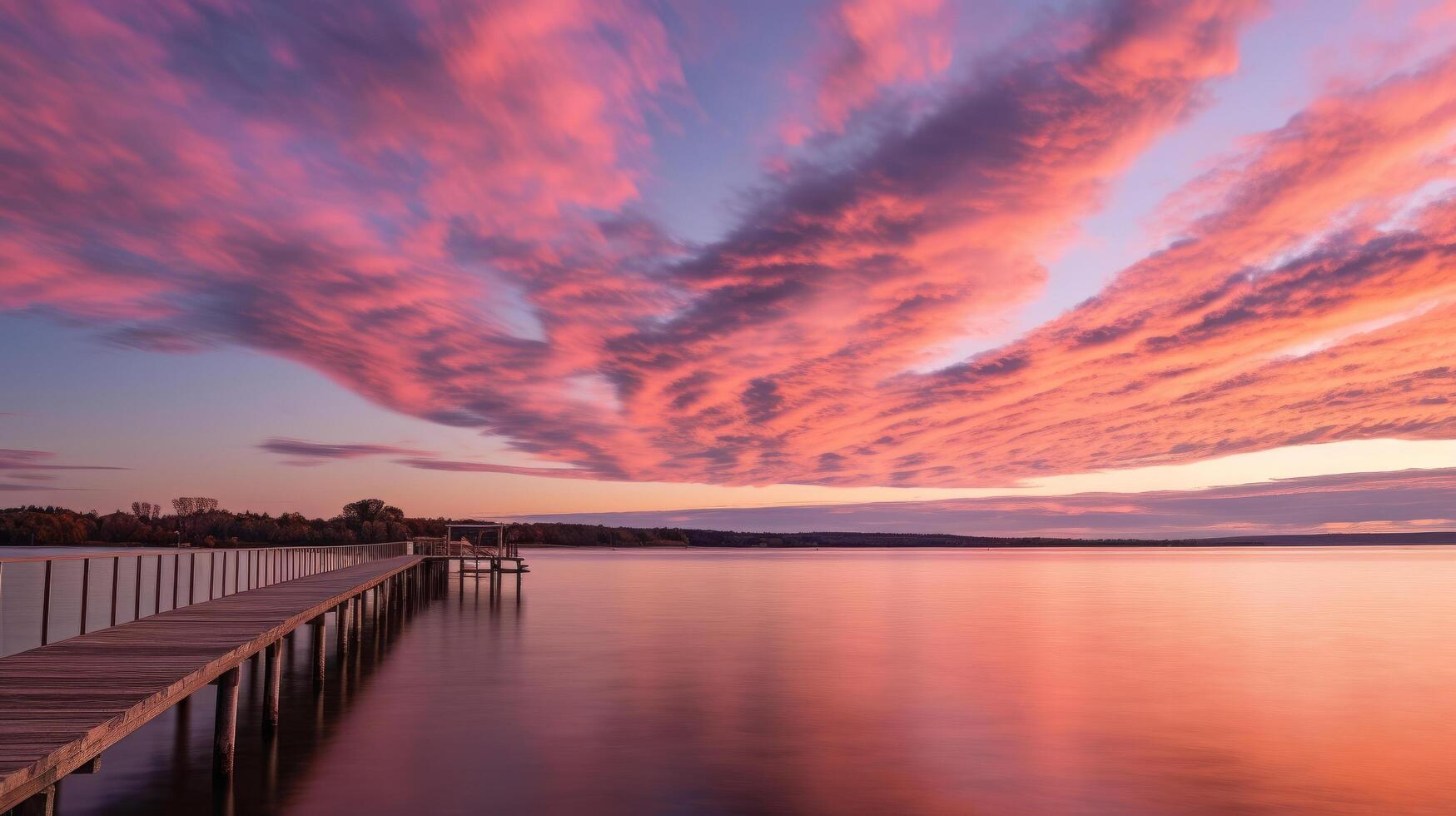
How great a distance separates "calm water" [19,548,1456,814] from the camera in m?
14.7

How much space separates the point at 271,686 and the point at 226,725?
3758 millimetres

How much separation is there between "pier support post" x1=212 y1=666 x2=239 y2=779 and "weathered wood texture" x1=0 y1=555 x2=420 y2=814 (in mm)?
218

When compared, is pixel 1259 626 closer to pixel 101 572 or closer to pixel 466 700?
pixel 466 700

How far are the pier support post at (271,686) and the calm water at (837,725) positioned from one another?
0.49m

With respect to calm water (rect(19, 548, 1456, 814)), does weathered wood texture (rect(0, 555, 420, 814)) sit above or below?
above

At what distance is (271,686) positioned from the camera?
1736 centimetres

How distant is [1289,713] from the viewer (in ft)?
73.9

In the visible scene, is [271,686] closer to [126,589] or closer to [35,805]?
[35,805]

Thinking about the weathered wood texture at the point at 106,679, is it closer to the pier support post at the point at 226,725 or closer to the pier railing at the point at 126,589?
the pier support post at the point at 226,725

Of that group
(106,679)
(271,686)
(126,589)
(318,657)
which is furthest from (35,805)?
(126,589)

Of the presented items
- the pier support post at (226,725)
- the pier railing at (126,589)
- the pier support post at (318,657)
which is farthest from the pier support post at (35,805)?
the pier support post at (318,657)

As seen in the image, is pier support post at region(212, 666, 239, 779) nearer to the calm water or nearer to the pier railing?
the calm water

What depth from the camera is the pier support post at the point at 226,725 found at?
13.2 metres

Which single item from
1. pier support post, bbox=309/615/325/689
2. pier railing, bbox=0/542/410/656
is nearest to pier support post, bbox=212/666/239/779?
pier railing, bbox=0/542/410/656
